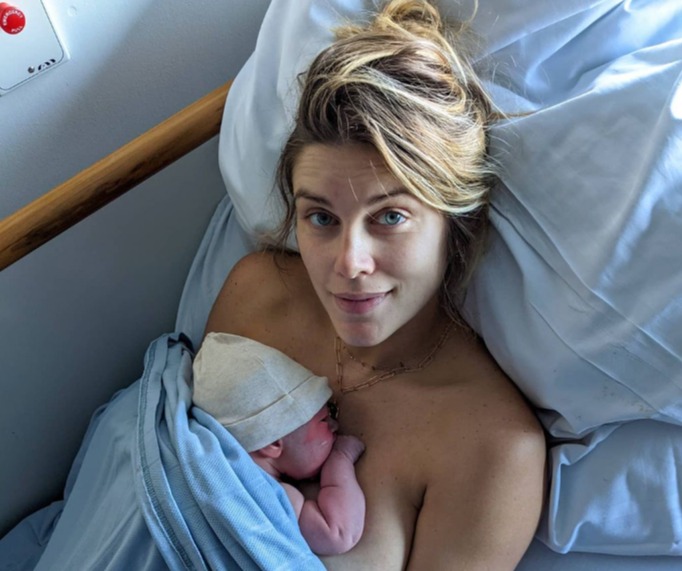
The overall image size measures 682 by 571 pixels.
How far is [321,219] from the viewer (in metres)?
0.94

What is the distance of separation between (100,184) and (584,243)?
61 cm

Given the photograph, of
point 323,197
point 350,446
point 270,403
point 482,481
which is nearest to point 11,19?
point 323,197

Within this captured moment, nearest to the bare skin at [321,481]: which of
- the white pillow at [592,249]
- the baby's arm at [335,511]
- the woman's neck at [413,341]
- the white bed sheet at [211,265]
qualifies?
the baby's arm at [335,511]

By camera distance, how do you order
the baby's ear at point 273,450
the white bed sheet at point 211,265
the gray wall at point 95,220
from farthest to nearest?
the white bed sheet at point 211,265, the gray wall at point 95,220, the baby's ear at point 273,450

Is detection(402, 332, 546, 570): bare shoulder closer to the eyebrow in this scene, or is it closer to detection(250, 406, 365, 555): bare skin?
detection(250, 406, 365, 555): bare skin

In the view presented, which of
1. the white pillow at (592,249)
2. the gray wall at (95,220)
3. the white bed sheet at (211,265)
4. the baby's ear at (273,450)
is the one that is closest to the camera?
the white pillow at (592,249)

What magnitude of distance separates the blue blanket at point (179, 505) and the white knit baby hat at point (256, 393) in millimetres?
22

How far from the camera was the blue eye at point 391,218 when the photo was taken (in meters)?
0.90

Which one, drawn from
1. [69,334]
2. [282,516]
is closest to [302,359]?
[282,516]

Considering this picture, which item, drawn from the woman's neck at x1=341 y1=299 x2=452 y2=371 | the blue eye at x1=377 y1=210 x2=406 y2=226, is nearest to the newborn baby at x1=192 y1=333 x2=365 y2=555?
the woman's neck at x1=341 y1=299 x2=452 y2=371

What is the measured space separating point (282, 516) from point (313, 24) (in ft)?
2.02

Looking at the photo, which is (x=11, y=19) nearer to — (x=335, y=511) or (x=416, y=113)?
(x=416, y=113)

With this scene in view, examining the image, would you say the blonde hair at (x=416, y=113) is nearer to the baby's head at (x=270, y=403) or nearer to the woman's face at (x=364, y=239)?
the woman's face at (x=364, y=239)

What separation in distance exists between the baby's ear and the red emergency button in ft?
1.94
